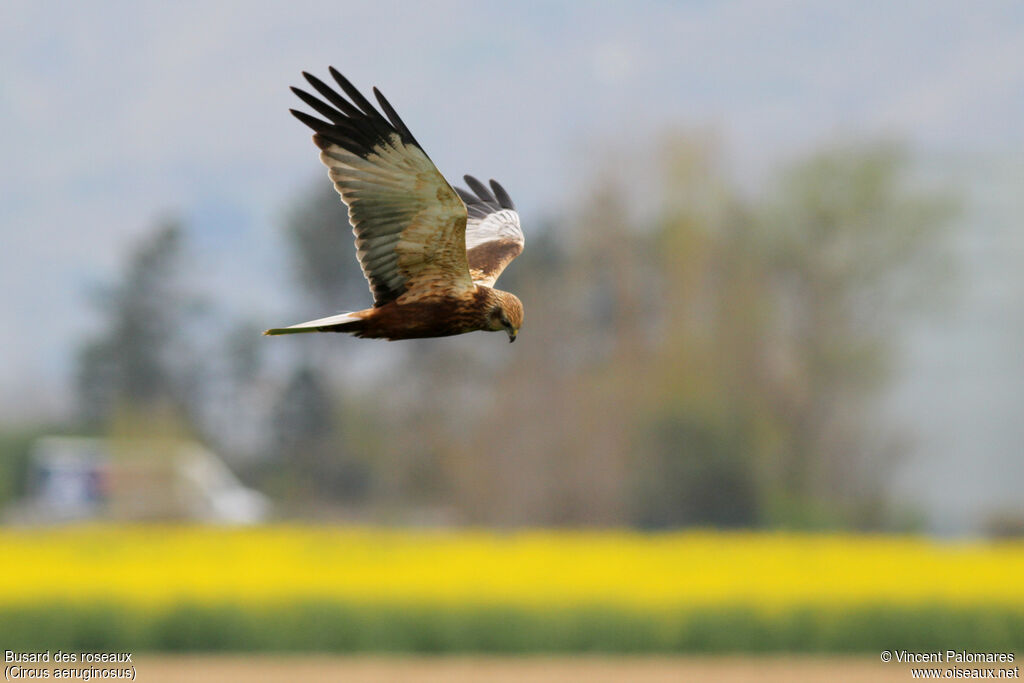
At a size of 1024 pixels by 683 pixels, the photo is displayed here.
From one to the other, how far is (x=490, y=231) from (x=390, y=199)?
1.21 meters

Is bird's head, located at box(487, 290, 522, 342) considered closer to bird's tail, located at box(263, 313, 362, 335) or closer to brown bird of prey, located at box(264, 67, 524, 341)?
brown bird of prey, located at box(264, 67, 524, 341)

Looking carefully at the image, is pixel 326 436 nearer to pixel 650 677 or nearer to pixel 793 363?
pixel 793 363

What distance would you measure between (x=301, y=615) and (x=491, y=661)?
172 cm

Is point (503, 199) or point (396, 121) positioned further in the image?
point (503, 199)

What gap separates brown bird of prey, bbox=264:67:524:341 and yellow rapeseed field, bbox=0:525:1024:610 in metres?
8.81

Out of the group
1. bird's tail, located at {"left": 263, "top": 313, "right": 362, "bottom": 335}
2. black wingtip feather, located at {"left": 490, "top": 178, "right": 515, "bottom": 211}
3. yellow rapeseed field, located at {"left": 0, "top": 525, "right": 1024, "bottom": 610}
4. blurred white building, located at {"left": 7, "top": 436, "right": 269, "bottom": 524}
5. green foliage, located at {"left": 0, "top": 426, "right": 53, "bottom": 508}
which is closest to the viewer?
bird's tail, located at {"left": 263, "top": 313, "right": 362, "bottom": 335}

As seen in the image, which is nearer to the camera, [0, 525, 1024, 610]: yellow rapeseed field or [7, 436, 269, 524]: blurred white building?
[0, 525, 1024, 610]: yellow rapeseed field

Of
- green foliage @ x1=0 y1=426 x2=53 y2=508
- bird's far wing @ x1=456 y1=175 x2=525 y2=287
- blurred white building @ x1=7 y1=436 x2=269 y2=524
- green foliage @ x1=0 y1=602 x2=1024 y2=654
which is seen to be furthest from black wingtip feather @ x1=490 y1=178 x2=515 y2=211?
green foliage @ x1=0 y1=426 x2=53 y2=508

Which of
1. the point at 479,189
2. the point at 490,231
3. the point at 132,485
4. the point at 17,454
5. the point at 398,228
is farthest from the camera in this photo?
the point at 17,454

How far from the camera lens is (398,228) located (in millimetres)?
4039

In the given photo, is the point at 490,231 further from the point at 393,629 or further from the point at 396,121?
the point at 393,629

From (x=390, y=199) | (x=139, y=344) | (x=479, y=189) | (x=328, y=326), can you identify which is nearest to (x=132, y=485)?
(x=139, y=344)

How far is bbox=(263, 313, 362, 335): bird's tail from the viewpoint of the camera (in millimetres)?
3575

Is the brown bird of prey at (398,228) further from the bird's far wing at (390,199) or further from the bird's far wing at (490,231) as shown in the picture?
the bird's far wing at (490,231)
